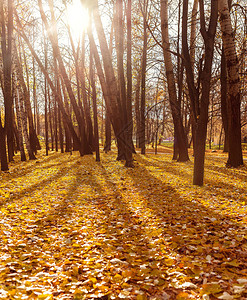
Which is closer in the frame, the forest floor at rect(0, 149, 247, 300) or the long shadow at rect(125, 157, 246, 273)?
the forest floor at rect(0, 149, 247, 300)

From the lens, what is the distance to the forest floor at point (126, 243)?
92.9 inches

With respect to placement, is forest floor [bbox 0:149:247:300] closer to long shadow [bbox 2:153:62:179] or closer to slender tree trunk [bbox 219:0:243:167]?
slender tree trunk [bbox 219:0:243:167]

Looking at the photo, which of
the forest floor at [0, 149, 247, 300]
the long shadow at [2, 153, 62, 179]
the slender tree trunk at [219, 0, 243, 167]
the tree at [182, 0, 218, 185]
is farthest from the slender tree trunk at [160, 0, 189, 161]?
the long shadow at [2, 153, 62, 179]

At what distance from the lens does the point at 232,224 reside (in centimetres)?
376

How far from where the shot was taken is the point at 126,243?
11.4 ft

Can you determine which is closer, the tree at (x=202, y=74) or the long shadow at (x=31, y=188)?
the tree at (x=202, y=74)

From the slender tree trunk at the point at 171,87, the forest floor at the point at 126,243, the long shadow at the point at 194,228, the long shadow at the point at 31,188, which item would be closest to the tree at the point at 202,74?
the forest floor at the point at 126,243

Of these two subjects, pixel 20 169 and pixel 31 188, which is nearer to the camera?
pixel 31 188

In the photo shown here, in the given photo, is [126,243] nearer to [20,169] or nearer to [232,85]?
[232,85]

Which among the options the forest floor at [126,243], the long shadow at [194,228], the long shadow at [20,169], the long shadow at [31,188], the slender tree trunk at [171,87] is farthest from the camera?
the slender tree trunk at [171,87]

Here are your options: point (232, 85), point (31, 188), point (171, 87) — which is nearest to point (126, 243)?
point (31, 188)

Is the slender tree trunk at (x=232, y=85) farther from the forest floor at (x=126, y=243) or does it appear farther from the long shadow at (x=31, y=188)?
the long shadow at (x=31, y=188)

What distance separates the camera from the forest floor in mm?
2359

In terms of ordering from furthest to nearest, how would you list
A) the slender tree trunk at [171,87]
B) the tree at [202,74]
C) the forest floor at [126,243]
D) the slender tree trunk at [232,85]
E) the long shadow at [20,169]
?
the slender tree trunk at [171,87]
the long shadow at [20,169]
the slender tree trunk at [232,85]
the tree at [202,74]
the forest floor at [126,243]
